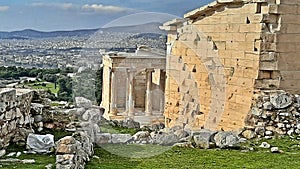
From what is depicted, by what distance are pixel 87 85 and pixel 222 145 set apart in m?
7.16

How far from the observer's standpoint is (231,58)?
1341cm

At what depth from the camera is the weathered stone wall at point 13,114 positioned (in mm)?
8375

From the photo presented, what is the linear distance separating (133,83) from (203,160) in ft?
73.0

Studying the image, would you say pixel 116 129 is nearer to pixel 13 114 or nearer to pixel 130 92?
pixel 13 114

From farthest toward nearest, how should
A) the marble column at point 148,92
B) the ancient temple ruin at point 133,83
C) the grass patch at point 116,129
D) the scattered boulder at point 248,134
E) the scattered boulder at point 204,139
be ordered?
1. the marble column at point 148,92
2. the ancient temple ruin at point 133,83
3. the grass patch at point 116,129
4. the scattered boulder at point 248,134
5. the scattered boulder at point 204,139

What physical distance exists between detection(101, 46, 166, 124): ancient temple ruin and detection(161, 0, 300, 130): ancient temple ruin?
401 inches

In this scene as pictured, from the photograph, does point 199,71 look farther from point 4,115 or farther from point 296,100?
point 4,115

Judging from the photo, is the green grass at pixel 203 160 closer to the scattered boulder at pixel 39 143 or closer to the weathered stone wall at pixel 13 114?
the scattered boulder at pixel 39 143

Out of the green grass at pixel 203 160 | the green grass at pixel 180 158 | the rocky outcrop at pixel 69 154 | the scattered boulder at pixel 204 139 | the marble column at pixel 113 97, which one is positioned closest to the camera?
the rocky outcrop at pixel 69 154

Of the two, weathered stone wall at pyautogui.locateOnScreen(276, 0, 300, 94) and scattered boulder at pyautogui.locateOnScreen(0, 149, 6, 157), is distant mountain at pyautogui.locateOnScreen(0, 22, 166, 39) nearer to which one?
weathered stone wall at pyautogui.locateOnScreen(276, 0, 300, 94)

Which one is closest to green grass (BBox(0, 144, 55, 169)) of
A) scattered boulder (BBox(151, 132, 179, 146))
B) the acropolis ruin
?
scattered boulder (BBox(151, 132, 179, 146))

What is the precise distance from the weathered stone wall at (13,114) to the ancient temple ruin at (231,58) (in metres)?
5.87

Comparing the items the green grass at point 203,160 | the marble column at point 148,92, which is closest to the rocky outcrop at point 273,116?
the green grass at point 203,160

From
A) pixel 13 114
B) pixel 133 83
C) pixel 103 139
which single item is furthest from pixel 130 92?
pixel 13 114
